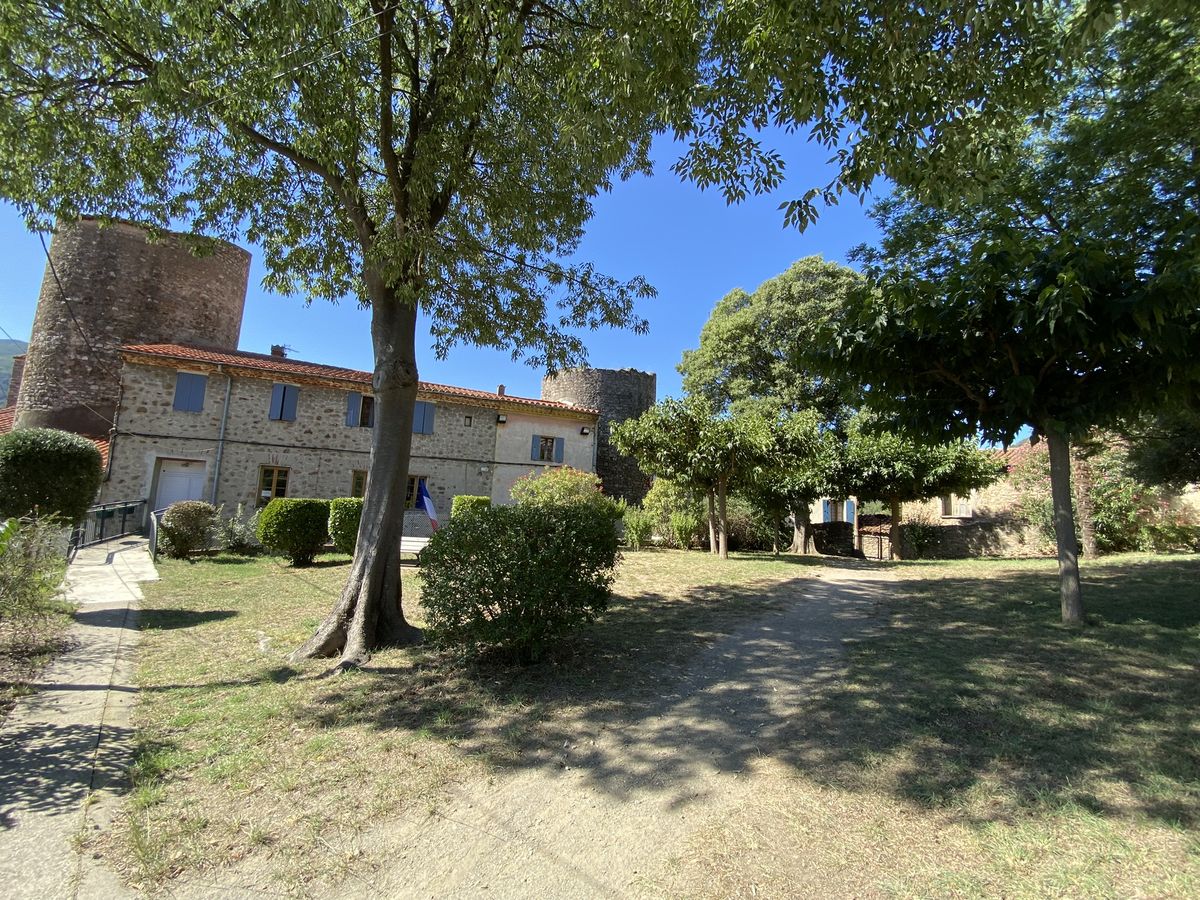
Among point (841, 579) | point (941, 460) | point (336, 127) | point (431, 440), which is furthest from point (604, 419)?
point (336, 127)

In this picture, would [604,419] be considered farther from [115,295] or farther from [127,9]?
[127,9]

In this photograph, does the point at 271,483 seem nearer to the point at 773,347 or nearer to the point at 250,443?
the point at 250,443

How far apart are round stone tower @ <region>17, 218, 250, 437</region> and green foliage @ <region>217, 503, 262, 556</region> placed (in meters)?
9.65

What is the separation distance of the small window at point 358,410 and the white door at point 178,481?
439 centimetres

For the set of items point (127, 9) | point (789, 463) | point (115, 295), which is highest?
point (115, 295)

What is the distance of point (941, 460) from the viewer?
15.2 m

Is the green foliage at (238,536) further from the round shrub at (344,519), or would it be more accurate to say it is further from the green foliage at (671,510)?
the green foliage at (671,510)

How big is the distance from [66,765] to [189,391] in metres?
17.2

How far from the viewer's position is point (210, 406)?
17.2 metres

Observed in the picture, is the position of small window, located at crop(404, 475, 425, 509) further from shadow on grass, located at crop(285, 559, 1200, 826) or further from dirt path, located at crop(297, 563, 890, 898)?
dirt path, located at crop(297, 563, 890, 898)

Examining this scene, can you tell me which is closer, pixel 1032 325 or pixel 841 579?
pixel 1032 325

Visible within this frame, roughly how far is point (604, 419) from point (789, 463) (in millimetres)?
14497

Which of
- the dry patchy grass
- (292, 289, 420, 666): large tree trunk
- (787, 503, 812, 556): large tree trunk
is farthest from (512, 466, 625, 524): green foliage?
(292, 289, 420, 666): large tree trunk

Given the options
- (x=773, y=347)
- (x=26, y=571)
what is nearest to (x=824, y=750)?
(x=26, y=571)
